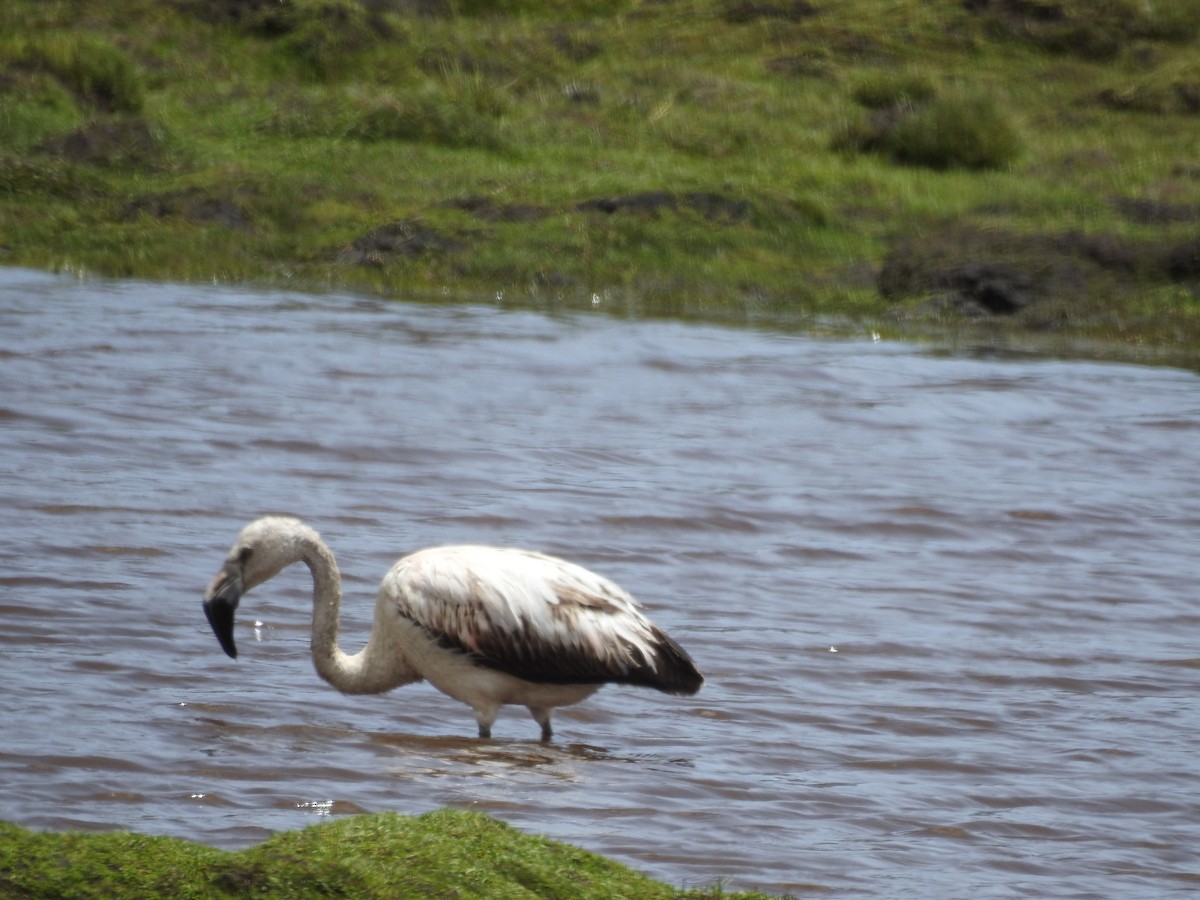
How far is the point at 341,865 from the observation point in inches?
156

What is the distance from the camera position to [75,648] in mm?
7336

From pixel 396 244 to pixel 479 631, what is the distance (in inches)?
469

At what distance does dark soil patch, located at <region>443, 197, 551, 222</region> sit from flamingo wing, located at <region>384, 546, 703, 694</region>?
39.5ft

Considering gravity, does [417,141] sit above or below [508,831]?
above

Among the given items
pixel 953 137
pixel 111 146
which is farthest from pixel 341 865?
pixel 953 137

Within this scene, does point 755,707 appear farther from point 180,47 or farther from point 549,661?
point 180,47

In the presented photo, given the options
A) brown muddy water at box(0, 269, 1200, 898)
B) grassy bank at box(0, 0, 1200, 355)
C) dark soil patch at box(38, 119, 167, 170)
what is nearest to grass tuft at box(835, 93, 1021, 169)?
grassy bank at box(0, 0, 1200, 355)

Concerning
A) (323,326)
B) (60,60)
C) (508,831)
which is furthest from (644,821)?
(60,60)

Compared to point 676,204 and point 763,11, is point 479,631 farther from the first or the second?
point 763,11

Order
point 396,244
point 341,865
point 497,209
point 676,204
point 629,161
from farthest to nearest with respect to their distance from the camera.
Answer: point 629,161 < point 676,204 < point 497,209 < point 396,244 < point 341,865

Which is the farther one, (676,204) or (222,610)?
(676,204)

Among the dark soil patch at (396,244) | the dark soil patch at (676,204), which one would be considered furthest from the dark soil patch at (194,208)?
the dark soil patch at (676,204)

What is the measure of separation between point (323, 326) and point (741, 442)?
4.49 meters

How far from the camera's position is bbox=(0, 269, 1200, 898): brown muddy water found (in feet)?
19.6
